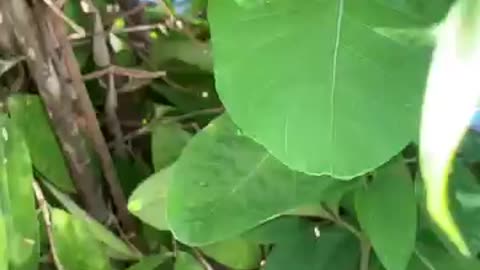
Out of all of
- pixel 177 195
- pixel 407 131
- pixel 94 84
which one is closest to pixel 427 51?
pixel 407 131

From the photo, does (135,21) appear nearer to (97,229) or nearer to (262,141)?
(97,229)

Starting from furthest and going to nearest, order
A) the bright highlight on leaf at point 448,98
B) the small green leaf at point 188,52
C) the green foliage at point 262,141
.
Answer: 1. the small green leaf at point 188,52
2. the green foliage at point 262,141
3. the bright highlight on leaf at point 448,98

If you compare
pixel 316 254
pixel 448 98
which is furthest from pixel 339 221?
pixel 448 98

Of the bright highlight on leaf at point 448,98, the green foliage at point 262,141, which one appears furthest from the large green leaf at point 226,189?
the bright highlight on leaf at point 448,98

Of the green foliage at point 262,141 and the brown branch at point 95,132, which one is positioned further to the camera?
Answer: the brown branch at point 95,132

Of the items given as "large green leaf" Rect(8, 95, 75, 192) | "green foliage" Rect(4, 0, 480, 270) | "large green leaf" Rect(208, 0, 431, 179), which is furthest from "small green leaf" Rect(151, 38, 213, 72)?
"large green leaf" Rect(208, 0, 431, 179)

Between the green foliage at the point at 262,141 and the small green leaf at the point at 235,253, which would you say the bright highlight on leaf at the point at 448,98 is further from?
the small green leaf at the point at 235,253

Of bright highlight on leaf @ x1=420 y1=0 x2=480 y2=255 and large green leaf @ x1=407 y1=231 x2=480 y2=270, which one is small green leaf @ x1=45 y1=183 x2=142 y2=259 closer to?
large green leaf @ x1=407 y1=231 x2=480 y2=270
